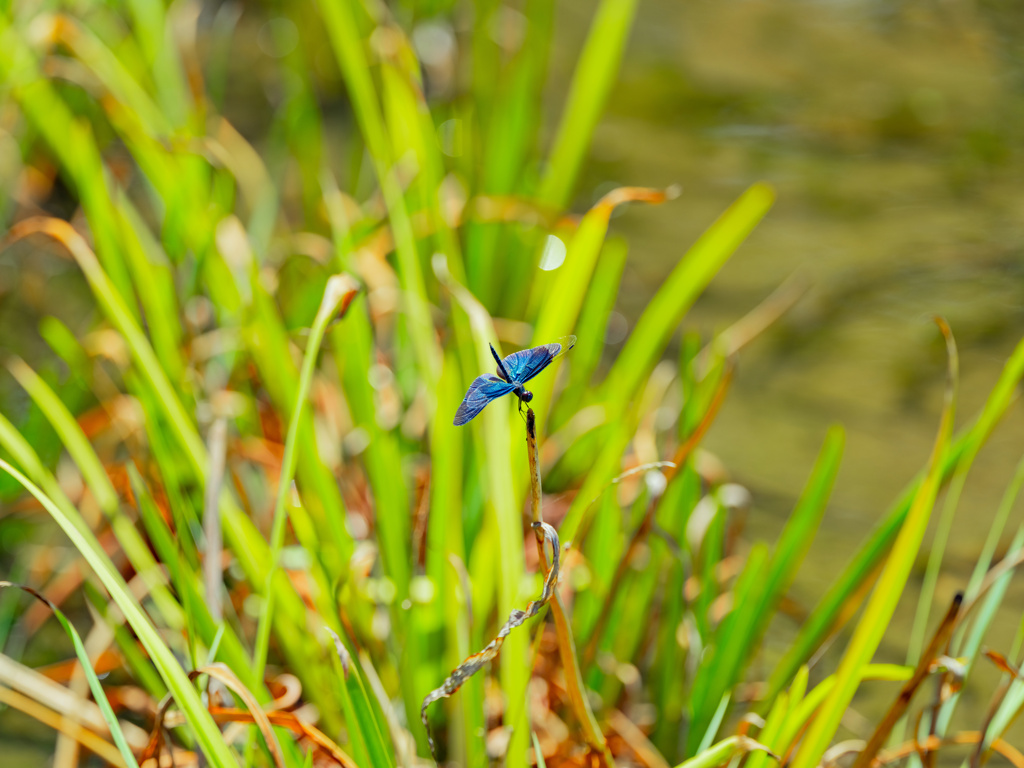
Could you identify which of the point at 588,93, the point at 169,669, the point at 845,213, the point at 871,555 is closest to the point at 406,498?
the point at 169,669

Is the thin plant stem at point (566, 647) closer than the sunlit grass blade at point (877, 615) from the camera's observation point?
Yes

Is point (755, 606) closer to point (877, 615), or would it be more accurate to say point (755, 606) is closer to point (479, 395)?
point (877, 615)

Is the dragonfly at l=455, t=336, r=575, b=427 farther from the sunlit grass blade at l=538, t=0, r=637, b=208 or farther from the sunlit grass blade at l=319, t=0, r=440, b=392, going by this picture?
the sunlit grass blade at l=538, t=0, r=637, b=208

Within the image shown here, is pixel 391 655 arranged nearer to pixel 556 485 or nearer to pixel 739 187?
pixel 556 485

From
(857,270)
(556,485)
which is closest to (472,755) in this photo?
(556,485)

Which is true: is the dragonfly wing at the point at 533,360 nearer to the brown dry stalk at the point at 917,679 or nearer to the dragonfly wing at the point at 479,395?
the dragonfly wing at the point at 479,395

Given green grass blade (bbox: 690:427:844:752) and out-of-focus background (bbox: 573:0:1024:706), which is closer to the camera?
green grass blade (bbox: 690:427:844:752)

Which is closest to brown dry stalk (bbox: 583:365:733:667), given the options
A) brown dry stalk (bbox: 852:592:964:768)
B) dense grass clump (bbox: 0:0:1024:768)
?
dense grass clump (bbox: 0:0:1024:768)

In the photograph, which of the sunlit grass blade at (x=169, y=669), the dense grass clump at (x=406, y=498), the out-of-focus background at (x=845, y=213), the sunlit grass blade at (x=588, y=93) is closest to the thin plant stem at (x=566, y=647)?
the dense grass clump at (x=406, y=498)
